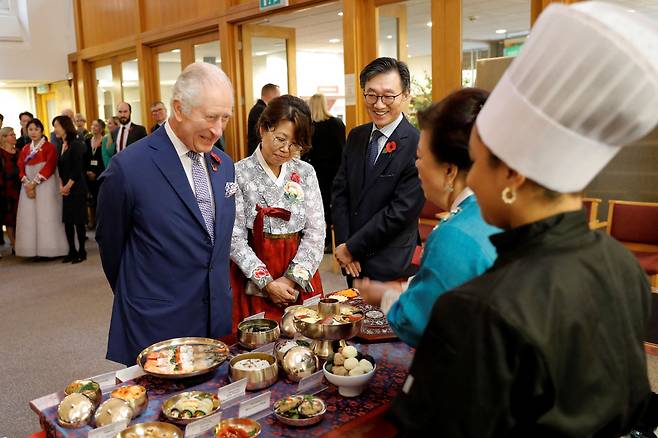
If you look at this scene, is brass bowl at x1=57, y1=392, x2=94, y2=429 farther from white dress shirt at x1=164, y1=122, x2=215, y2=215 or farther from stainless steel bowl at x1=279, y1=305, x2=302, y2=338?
white dress shirt at x1=164, y1=122, x2=215, y2=215

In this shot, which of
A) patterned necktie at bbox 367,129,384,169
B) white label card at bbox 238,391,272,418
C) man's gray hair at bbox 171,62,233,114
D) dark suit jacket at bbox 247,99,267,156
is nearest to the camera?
white label card at bbox 238,391,272,418

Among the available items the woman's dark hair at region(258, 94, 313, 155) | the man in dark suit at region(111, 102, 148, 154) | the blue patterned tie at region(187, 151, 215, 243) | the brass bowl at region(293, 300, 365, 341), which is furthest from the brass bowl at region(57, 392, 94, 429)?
the man in dark suit at region(111, 102, 148, 154)

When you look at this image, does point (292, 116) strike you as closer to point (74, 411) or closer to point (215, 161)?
point (215, 161)

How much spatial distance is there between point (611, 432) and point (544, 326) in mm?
317

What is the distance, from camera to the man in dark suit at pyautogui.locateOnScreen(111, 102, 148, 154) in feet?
22.6

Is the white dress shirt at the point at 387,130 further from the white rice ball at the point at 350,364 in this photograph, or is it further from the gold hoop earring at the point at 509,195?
the gold hoop earring at the point at 509,195

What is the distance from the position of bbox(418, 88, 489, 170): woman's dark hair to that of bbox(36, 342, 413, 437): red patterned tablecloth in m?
0.60

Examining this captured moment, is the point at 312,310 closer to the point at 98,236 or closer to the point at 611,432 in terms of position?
the point at 98,236

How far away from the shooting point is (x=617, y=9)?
0.77m

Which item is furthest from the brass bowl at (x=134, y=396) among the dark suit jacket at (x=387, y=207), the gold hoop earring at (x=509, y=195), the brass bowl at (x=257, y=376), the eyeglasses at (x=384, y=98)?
the eyeglasses at (x=384, y=98)

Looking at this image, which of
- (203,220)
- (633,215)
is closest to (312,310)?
(203,220)

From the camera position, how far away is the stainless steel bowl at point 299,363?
150 cm

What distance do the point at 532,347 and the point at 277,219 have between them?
1570mm

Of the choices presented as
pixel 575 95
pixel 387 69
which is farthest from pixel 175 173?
pixel 575 95
